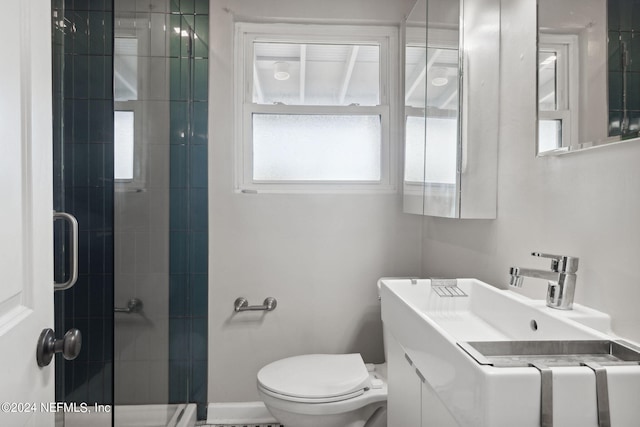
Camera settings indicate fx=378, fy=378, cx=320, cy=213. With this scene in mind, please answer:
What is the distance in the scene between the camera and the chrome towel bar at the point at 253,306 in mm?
1998

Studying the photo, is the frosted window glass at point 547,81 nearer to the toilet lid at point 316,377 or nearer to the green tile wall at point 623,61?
the green tile wall at point 623,61

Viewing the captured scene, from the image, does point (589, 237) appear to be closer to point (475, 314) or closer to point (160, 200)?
point (475, 314)

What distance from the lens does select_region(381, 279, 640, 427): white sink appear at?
2.07ft

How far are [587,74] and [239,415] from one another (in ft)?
6.81

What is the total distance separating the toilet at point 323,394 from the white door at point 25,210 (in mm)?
928

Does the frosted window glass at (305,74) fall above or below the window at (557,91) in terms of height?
above

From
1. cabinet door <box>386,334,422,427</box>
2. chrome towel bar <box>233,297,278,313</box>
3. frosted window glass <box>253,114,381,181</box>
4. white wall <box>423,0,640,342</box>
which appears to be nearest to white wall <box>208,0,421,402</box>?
chrome towel bar <box>233,297,278,313</box>

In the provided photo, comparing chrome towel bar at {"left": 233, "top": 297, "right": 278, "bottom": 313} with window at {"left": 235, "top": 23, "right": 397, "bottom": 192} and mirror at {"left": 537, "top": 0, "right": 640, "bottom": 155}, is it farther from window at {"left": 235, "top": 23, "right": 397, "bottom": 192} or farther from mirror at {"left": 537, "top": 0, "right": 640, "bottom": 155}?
mirror at {"left": 537, "top": 0, "right": 640, "bottom": 155}

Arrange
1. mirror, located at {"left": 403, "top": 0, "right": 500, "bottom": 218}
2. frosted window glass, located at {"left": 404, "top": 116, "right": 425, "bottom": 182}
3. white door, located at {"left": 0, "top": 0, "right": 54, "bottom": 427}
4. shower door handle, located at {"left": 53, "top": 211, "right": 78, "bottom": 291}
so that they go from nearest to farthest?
white door, located at {"left": 0, "top": 0, "right": 54, "bottom": 427} → shower door handle, located at {"left": 53, "top": 211, "right": 78, "bottom": 291} → mirror, located at {"left": 403, "top": 0, "right": 500, "bottom": 218} → frosted window glass, located at {"left": 404, "top": 116, "right": 425, "bottom": 182}

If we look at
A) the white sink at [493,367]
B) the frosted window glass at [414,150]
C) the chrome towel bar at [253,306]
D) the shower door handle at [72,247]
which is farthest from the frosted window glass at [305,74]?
the shower door handle at [72,247]

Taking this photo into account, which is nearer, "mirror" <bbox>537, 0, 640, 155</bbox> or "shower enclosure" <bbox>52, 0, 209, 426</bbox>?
"mirror" <bbox>537, 0, 640, 155</bbox>

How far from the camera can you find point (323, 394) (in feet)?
4.90

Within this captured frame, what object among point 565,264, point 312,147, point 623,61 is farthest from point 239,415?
point 623,61

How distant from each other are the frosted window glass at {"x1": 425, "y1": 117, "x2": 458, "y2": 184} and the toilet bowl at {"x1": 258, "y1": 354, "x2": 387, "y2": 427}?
902 mm
